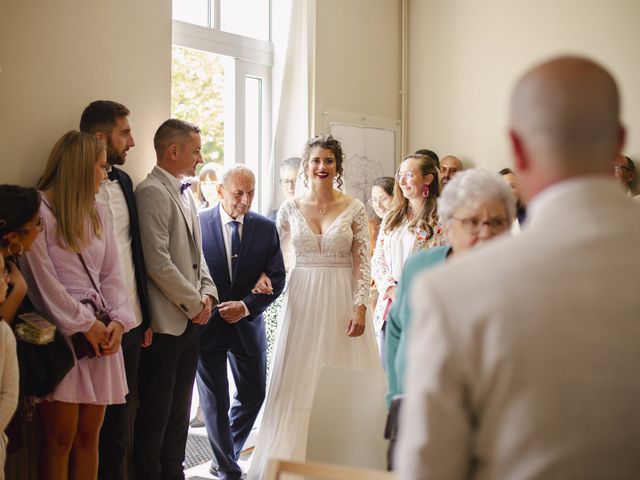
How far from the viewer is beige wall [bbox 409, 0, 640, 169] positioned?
487cm

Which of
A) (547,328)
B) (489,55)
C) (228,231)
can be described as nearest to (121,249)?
(228,231)

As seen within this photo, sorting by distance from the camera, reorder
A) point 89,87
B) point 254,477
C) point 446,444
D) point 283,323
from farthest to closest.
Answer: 1. point 283,323
2. point 254,477
3. point 89,87
4. point 446,444

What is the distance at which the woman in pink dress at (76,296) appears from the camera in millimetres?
2645

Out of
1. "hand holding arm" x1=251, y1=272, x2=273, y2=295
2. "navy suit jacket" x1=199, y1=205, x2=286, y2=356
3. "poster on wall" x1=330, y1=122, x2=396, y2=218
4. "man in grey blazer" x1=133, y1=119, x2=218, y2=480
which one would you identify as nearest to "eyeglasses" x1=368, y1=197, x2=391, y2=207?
"poster on wall" x1=330, y1=122, x2=396, y2=218

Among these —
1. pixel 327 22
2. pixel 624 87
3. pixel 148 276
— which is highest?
pixel 327 22

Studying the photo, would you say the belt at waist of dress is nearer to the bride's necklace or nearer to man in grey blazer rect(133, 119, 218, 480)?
the bride's necklace

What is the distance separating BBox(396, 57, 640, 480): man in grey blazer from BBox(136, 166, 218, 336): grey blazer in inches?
91.9

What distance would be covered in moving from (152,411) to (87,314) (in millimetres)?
789

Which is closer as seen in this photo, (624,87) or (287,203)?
(287,203)

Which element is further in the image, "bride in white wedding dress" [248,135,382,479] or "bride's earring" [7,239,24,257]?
"bride in white wedding dress" [248,135,382,479]

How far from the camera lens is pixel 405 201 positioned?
13.0 ft

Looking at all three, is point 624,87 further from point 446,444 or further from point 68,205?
point 446,444

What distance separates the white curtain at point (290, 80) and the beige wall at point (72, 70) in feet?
5.20

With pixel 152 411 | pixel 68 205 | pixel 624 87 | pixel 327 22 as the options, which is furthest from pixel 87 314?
pixel 624 87
